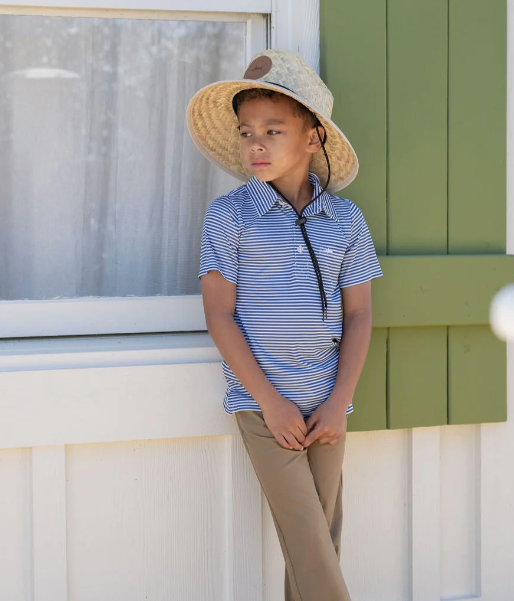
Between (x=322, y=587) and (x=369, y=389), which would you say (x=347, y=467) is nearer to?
(x=369, y=389)

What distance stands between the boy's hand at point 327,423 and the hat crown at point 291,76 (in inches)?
29.5

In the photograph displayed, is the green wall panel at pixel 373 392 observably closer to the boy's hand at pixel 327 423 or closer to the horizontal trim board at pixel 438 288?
the horizontal trim board at pixel 438 288

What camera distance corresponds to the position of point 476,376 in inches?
102

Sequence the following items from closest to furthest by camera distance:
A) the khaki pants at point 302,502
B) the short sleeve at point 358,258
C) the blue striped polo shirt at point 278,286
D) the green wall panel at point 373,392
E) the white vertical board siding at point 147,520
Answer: the khaki pants at point 302,502
the blue striped polo shirt at point 278,286
the short sleeve at point 358,258
the white vertical board siding at point 147,520
the green wall panel at point 373,392

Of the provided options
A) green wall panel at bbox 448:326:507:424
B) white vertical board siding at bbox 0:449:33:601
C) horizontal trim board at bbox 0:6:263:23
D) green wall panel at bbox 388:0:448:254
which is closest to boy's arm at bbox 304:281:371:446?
green wall panel at bbox 388:0:448:254

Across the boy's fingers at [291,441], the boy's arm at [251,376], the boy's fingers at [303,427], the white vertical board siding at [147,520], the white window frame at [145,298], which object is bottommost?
the white vertical board siding at [147,520]

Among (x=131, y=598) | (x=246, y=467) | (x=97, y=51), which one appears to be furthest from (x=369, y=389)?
(x=97, y=51)

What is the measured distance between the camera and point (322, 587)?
6.54 ft

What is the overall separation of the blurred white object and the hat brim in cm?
60

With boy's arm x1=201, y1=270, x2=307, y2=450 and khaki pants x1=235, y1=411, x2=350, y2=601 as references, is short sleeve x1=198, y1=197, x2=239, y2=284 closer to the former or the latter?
boy's arm x1=201, y1=270, x2=307, y2=450

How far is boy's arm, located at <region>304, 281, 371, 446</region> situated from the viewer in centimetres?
210

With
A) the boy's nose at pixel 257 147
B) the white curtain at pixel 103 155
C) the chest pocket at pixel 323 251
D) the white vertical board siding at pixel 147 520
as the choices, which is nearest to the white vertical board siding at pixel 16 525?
the white vertical board siding at pixel 147 520

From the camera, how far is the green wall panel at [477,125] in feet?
8.36

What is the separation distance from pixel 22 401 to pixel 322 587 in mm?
928
